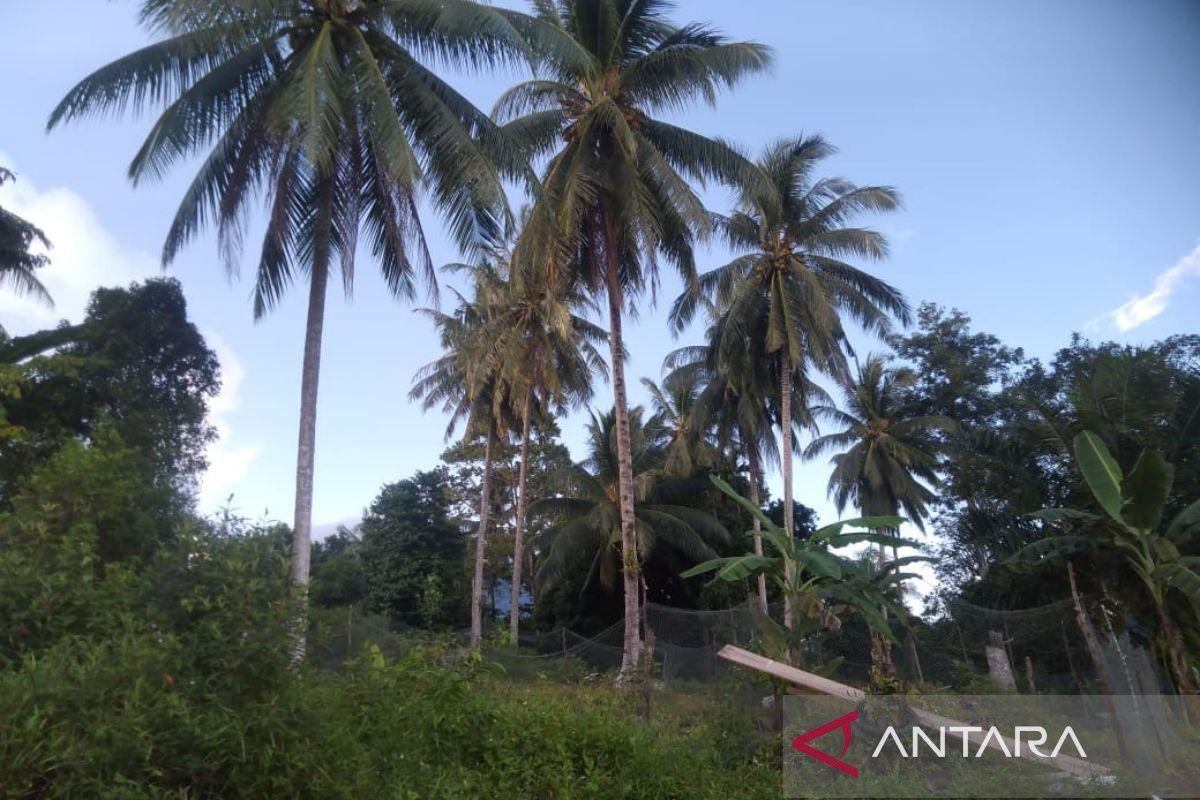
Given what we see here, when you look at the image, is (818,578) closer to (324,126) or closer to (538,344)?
(324,126)

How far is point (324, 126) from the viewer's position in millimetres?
8250

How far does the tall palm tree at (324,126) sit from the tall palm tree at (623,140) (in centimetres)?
358

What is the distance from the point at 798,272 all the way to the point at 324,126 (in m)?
13.3

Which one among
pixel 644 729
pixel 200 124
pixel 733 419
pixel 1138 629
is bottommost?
pixel 644 729

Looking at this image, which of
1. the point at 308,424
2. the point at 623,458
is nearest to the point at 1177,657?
the point at 623,458

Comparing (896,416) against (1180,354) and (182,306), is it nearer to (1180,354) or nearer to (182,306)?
(1180,354)

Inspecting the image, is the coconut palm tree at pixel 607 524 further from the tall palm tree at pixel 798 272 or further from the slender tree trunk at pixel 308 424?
the slender tree trunk at pixel 308 424

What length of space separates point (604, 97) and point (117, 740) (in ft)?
42.5

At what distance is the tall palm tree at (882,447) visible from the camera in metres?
25.5

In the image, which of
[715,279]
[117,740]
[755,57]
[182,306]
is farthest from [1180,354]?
[182,306]

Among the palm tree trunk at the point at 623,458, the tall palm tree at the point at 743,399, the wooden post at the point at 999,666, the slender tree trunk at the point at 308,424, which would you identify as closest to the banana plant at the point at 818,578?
the wooden post at the point at 999,666

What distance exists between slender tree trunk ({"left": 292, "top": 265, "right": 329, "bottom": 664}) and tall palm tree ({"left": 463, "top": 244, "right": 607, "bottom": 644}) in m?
7.47

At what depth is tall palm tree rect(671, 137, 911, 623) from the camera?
19047 millimetres

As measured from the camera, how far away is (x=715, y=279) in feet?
67.7
